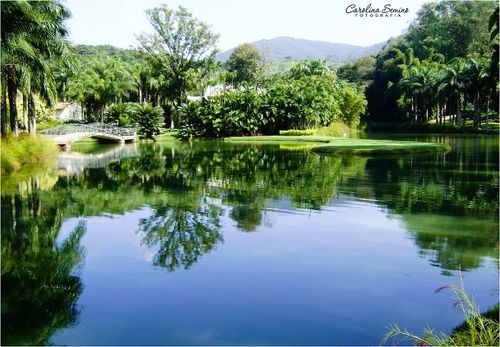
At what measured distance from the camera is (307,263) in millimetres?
11852

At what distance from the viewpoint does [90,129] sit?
5112 cm

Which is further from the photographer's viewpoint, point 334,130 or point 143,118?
point 334,130

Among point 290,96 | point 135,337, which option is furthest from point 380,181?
Result: point 290,96

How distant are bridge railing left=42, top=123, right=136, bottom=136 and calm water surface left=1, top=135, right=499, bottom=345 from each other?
2305 centimetres

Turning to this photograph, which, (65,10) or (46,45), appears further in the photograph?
(65,10)

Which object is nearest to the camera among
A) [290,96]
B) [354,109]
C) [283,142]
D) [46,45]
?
[46,45]

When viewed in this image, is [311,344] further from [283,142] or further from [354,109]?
[354,109]

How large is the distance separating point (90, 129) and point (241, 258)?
42.1 m

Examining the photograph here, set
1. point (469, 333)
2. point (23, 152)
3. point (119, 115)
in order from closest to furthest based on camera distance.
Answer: point (469, 333) < point (23, 152) < point (119, 115)

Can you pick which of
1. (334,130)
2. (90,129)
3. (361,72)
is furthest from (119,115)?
(361,72)

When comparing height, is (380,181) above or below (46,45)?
below

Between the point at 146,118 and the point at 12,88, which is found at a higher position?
the point at 12,88

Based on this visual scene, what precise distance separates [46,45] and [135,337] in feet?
90.8

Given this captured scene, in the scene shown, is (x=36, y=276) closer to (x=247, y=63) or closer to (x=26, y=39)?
(x=26, y=39)
